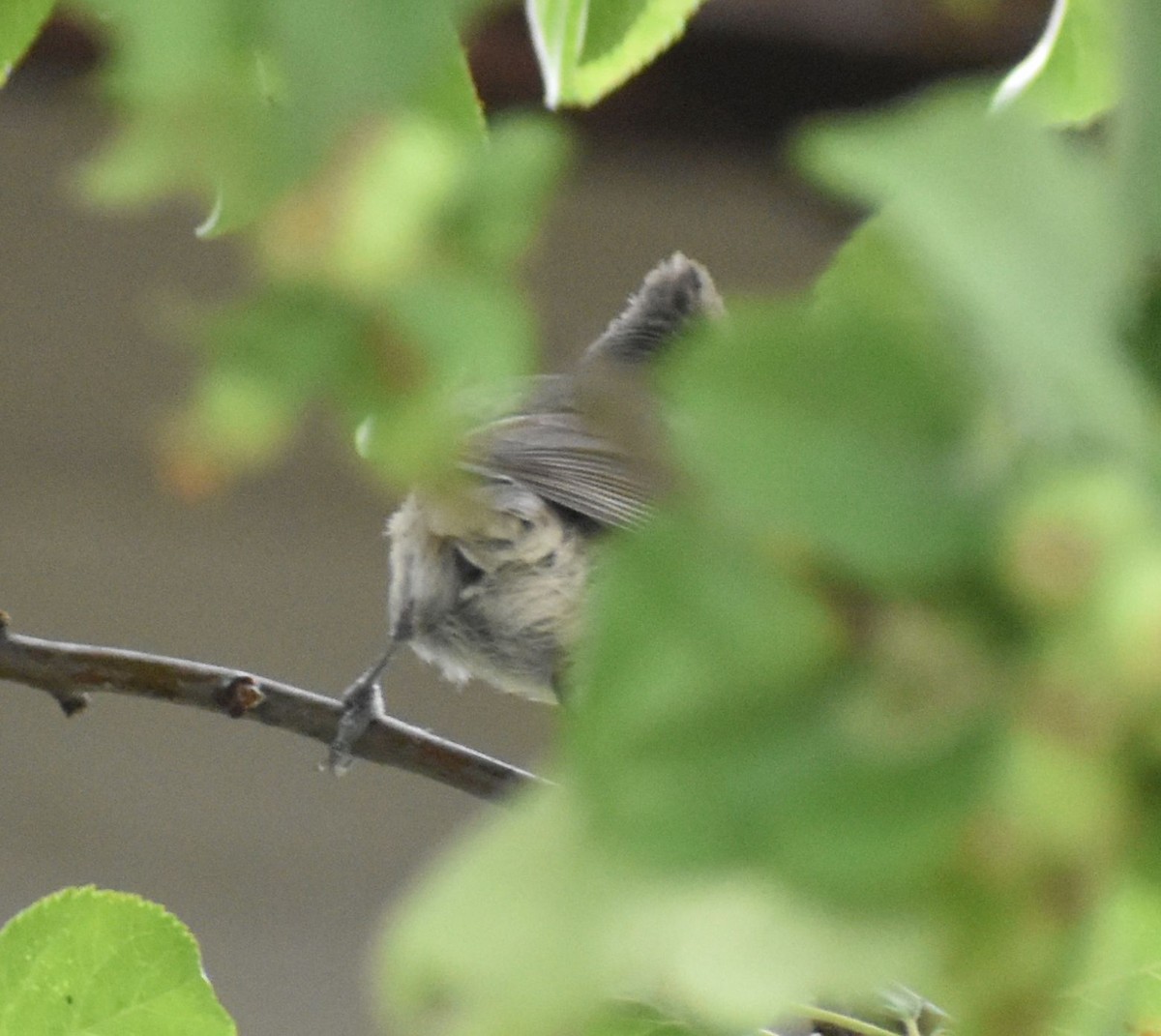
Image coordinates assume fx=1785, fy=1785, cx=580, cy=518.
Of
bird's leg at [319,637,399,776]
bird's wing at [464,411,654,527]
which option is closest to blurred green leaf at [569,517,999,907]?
bird's leg at [319,637,399,776]

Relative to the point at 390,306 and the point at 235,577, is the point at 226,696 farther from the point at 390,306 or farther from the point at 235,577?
the point at 235,577

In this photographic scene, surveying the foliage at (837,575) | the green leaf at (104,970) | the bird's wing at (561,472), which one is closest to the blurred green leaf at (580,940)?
the foliage at (837,575)

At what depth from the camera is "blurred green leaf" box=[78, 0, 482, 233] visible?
0.45 feet

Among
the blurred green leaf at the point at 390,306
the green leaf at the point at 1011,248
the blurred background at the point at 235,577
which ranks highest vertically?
the green leaf at the point at 1011,248

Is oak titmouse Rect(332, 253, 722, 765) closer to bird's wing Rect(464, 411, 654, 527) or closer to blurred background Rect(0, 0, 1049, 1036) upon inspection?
bird's wing Rect(464, 411, 654, 527)

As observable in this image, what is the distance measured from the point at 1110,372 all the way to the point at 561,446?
1020 mm

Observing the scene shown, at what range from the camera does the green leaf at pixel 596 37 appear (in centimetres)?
36

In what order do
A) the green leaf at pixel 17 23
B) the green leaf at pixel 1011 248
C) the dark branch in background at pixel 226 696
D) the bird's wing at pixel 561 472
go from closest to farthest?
the green leaf at pixel 1011 248, the green leaf at pixel 17 23, the dark branch in background at pixel 226 696, the bird's wing at pixel 561 472

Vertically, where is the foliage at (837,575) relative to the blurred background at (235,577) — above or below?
above

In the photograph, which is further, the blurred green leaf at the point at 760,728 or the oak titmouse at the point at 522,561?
the oak titmouse at the point at 522,561

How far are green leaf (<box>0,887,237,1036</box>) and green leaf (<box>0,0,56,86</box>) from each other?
27 cm

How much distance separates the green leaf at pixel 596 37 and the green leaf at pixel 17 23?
0.31 feet

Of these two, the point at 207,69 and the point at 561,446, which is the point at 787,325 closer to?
the point at 207,69

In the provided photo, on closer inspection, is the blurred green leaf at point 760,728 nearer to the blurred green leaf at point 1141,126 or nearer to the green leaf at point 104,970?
the blurred green leaf at point 1141,126
